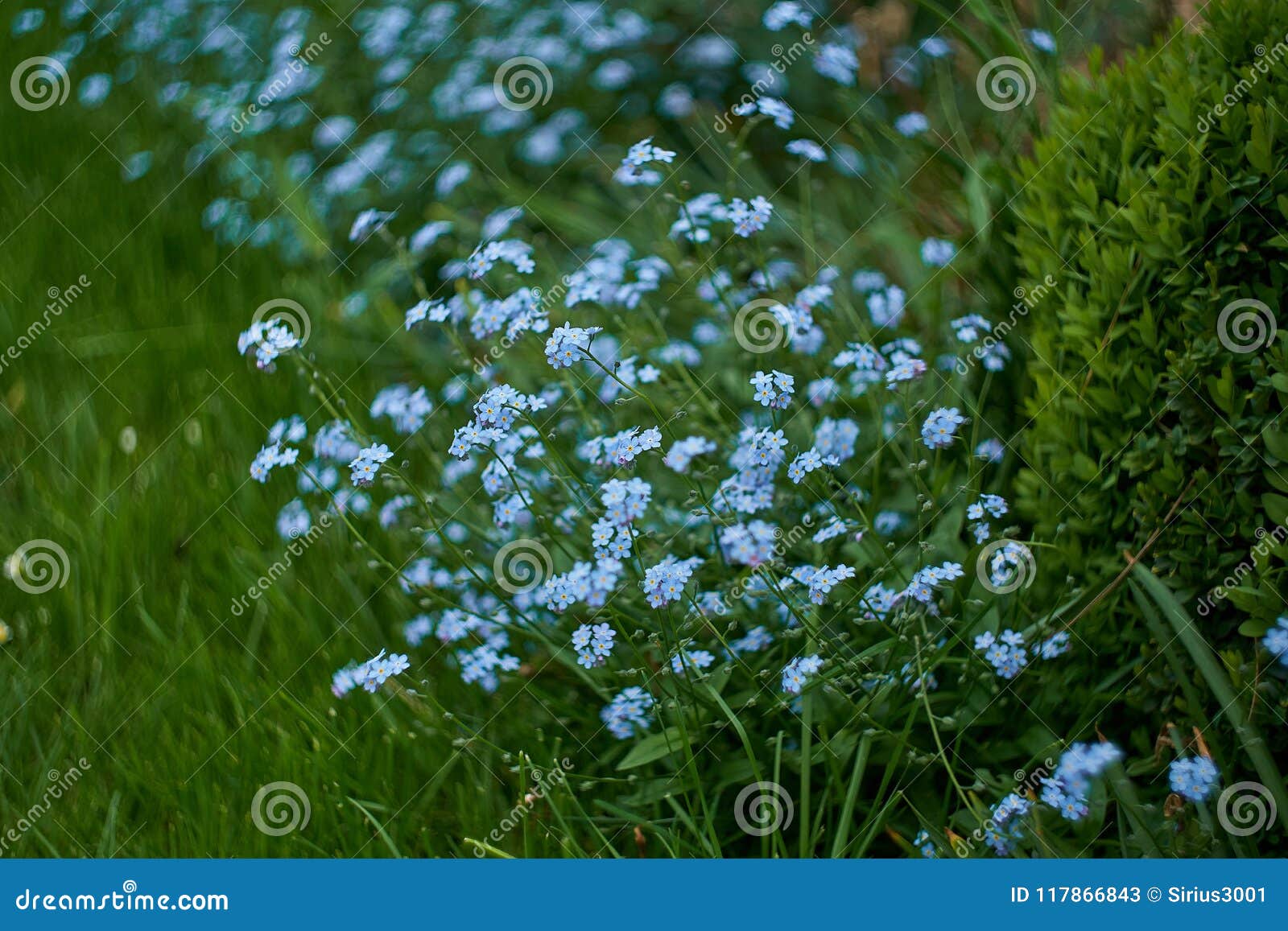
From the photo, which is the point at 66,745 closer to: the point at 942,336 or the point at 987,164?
the point at 942,336

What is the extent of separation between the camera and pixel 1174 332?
90.2 inches

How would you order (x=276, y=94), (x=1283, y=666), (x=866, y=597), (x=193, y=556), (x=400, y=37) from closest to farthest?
1. (x=1283, y=666)
2. (x=866, y=597)
3. (x=193, y=556)
4. (x=276, y=94)
5. (x=400, y=37)

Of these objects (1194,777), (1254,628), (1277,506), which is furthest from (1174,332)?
(1194,777)

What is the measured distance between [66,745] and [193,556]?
61 cm

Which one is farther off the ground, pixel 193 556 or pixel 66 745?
pixel 193 556

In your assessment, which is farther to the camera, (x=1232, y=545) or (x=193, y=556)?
(x=193, y=556)

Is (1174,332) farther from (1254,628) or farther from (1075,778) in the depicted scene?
(1075,778)

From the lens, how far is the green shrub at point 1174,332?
85.0 inches

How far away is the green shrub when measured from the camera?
2.16m

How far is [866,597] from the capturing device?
2.36 m

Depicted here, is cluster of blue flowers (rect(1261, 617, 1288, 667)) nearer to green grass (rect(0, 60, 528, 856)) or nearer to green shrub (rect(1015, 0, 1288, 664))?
green shrub (rect(1015, 0, 1288, 664))

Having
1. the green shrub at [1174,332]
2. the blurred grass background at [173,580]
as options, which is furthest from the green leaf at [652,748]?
the green shrub at [1174,332]

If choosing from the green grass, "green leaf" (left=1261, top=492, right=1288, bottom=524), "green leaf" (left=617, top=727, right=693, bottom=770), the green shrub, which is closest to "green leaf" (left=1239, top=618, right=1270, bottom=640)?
the green shrub

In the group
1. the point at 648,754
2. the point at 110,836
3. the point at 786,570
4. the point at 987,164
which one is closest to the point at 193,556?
the point at 110,836
